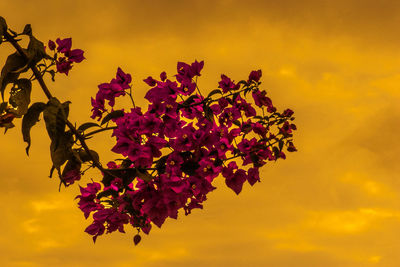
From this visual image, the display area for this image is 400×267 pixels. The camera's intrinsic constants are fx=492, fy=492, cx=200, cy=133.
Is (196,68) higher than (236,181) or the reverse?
higher

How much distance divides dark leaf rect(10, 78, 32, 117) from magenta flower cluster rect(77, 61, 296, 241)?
0.53 meters

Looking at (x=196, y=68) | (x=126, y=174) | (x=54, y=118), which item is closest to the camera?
(x=54, y=118)

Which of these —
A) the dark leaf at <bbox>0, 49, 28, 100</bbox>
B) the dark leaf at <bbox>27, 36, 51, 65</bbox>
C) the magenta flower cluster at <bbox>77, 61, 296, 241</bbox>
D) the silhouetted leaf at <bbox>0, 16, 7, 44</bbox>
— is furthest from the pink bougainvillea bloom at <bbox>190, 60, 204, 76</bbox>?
the silhouetted leaf at <bbox>0, 16, 7, 44</bbox>

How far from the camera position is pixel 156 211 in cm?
303

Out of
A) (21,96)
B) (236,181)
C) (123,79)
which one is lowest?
(236,181)

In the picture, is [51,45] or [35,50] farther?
[51,45]

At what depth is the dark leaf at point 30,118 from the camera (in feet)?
9.19

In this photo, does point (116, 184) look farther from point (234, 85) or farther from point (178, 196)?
point (234, 85)

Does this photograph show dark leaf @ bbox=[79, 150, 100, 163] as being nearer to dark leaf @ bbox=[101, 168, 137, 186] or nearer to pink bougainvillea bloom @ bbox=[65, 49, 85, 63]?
dark leaf @ bbox=[101, 168, 137, 186]

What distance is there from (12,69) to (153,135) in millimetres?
882

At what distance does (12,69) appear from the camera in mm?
2773

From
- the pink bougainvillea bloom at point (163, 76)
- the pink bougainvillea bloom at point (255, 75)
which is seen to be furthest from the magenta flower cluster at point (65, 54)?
the pink bougainvillea bloom at point (255, 75)

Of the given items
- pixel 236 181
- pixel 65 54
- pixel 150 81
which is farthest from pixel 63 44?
pixel 236 181

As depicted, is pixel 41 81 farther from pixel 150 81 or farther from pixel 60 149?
pixel 150 81
